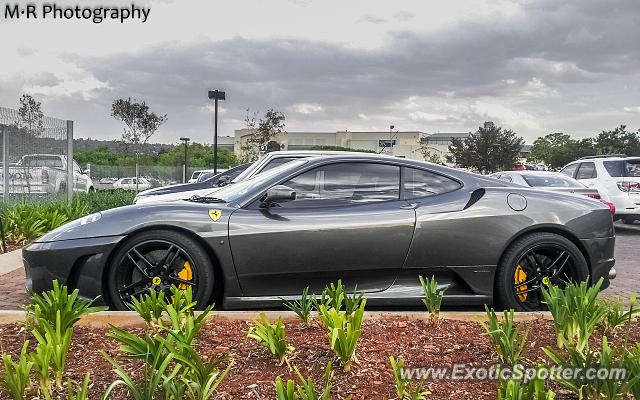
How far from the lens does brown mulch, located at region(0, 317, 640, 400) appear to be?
2.66m

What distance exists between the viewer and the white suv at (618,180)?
1217 cm

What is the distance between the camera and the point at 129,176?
33.9 meters

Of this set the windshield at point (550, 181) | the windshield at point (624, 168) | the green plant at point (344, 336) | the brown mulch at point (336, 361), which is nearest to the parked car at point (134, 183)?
the windshield at point (550, 181)

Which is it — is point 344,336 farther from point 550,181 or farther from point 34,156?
point 34,156

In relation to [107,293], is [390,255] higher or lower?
higher

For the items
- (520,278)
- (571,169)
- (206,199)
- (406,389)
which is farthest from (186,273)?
(571,169)

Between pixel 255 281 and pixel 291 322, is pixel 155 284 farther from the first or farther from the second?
pixel 291 322

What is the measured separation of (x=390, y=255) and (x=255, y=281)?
3.42 ft

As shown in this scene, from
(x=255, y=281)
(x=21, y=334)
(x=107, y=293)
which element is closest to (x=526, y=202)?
(x=255, y=281)

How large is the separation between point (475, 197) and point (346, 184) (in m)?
1.06

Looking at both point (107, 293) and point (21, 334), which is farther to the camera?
point (107, 293)

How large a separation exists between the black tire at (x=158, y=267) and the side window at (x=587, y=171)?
11.5 m

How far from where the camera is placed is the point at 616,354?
2.95 metres

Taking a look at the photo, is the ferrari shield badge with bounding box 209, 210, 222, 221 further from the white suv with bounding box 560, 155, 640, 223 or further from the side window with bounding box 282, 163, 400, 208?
the white suv with bounding box 560, 155, 640, 223
